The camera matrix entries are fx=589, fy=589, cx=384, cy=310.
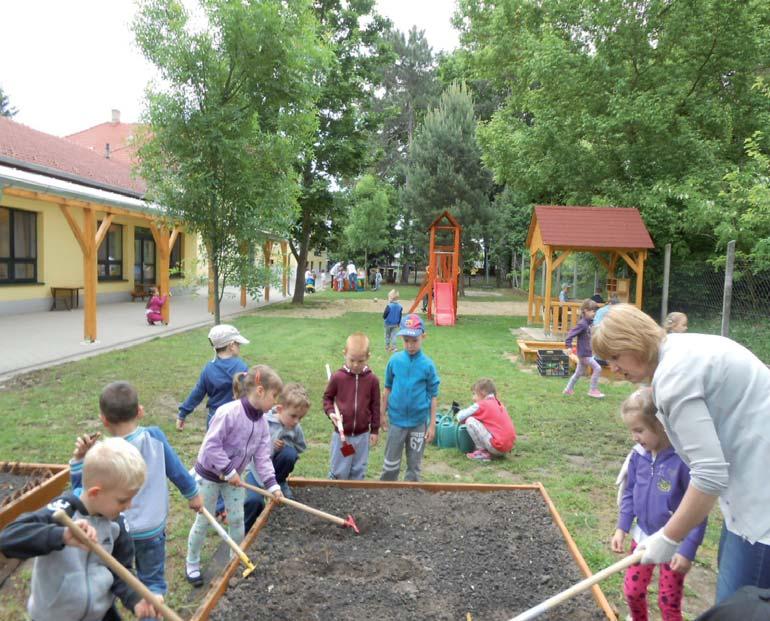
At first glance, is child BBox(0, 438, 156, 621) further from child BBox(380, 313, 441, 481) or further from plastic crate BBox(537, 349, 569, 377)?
plastic crate BBox(537, 349, 569, 377)

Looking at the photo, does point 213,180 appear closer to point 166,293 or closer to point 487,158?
point 166,293

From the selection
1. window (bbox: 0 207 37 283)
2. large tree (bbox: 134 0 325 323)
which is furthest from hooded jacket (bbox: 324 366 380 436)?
window (bbox: 0 207 37 283)

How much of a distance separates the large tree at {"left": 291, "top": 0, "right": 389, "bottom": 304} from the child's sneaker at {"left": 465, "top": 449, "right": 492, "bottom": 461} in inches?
611

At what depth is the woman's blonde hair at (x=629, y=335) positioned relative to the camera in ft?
7.04

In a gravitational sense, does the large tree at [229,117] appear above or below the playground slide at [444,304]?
above

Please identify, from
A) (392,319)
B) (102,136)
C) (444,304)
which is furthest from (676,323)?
(102,136)

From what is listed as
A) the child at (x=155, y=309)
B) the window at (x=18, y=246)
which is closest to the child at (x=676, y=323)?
the child at (x=155, y=309)

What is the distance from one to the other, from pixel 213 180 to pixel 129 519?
5.40 metres

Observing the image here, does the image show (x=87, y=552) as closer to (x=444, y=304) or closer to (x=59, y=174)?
(x=444, y=304)

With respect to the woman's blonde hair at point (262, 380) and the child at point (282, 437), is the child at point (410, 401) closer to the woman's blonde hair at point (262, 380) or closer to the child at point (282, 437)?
the child at point (282, 437)

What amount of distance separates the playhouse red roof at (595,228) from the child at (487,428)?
9.76m

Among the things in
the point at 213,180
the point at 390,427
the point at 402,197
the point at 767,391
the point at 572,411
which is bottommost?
the point at 572,411

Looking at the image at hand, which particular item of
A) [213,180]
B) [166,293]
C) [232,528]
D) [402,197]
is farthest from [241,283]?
[402,197]

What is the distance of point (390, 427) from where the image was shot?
4.96 metres
